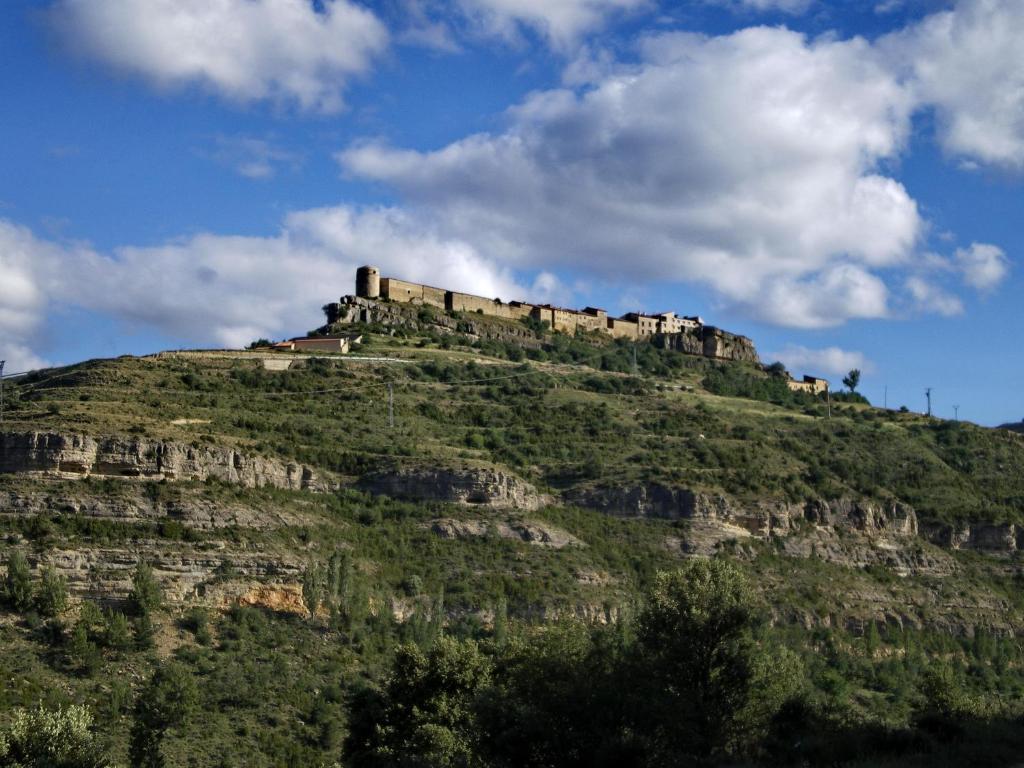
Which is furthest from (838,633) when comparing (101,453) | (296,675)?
(101,453)

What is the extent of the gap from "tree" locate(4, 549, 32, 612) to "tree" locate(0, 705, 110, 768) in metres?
11.4

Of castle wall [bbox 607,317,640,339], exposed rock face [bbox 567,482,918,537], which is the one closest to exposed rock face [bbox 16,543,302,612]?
Result: exposed rock face [bbox 567,482,918,537]

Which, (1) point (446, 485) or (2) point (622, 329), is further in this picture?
(2) point (622, 329)

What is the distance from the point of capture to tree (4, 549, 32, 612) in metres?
54.4

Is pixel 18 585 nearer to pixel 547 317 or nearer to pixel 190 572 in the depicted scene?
pixel 190 572

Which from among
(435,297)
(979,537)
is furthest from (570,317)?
(979,537)

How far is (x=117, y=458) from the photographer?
2554 inches

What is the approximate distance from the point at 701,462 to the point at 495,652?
4093 cm

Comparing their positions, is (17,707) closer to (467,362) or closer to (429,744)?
(429,744)

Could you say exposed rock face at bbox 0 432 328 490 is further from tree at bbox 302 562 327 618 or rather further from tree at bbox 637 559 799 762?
tree at bbox 637 559 799 762

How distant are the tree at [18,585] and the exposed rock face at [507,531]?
81.3 ft

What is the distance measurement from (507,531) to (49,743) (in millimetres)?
37332

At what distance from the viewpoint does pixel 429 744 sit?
45281 millimetres

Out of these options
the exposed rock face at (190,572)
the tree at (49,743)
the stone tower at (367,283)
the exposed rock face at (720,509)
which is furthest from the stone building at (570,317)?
the tree at (49,743)
